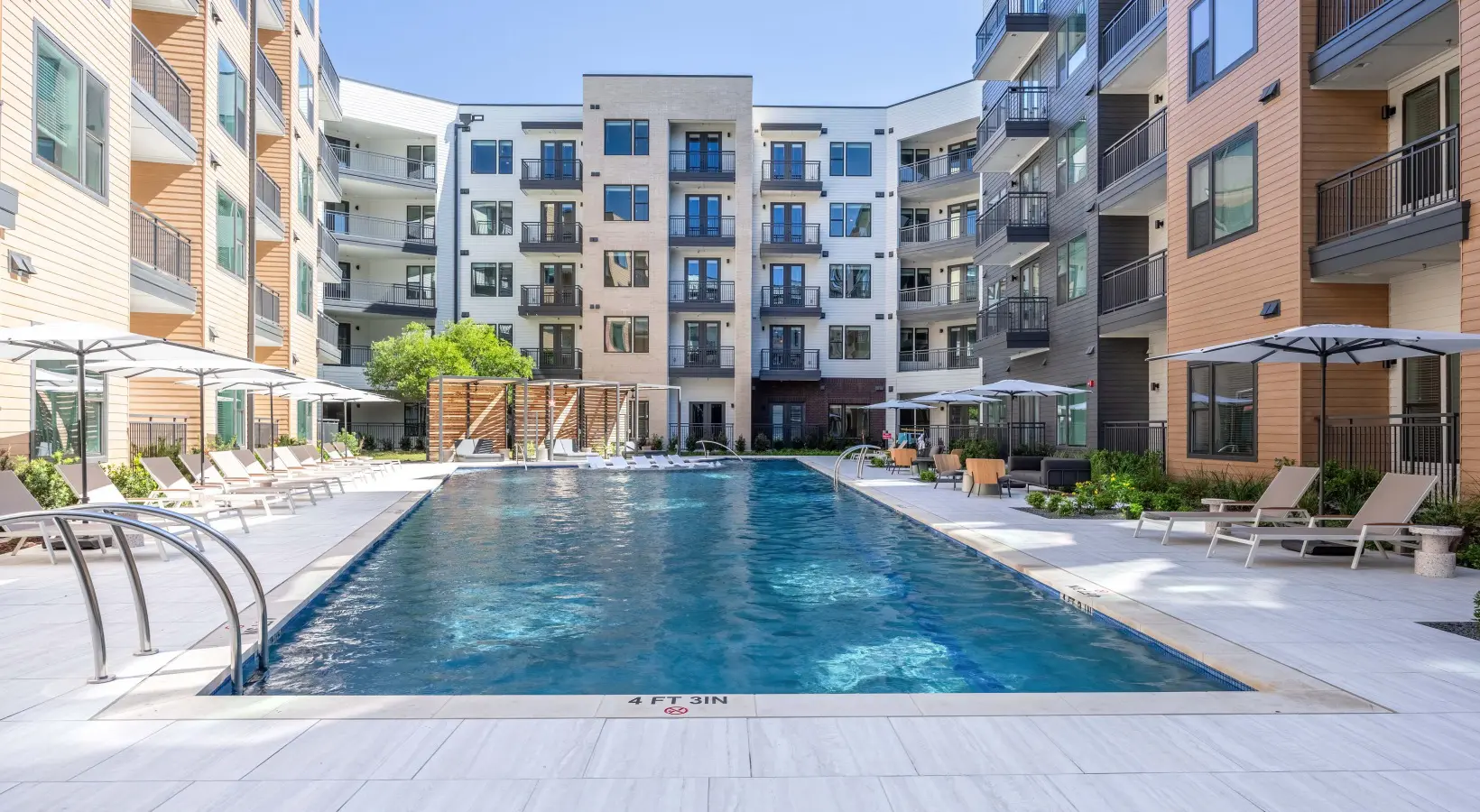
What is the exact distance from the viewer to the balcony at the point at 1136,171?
17.5 metres

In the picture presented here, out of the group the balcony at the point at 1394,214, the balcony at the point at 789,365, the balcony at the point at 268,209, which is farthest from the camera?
the balcony at the point at 789,365

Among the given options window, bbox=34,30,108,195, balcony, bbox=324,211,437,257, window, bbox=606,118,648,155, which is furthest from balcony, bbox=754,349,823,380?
window, bbox=34,30,108,195

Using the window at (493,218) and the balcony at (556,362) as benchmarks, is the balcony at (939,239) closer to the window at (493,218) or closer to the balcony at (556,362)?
the balcony at (556,362)

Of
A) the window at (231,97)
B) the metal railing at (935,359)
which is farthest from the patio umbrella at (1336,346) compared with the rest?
the metal railing at (935,359)

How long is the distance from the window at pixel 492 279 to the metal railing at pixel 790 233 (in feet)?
36.5

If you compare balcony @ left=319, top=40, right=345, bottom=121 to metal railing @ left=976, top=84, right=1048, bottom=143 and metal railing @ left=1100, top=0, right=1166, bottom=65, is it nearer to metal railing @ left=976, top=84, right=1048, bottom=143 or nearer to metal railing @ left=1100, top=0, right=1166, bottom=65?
metal railing @ left=976, top=84, right=1048, bottom=143

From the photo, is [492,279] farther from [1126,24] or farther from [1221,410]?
[1221,410]

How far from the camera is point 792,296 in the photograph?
38.3m

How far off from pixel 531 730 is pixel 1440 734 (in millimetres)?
4246

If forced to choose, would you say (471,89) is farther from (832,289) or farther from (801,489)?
(801,489)

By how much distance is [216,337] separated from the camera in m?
19.1

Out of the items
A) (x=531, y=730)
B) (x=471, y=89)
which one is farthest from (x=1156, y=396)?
(x=471, y=89)

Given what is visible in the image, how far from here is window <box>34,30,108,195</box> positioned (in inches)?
477

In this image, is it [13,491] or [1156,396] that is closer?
[13,491]
